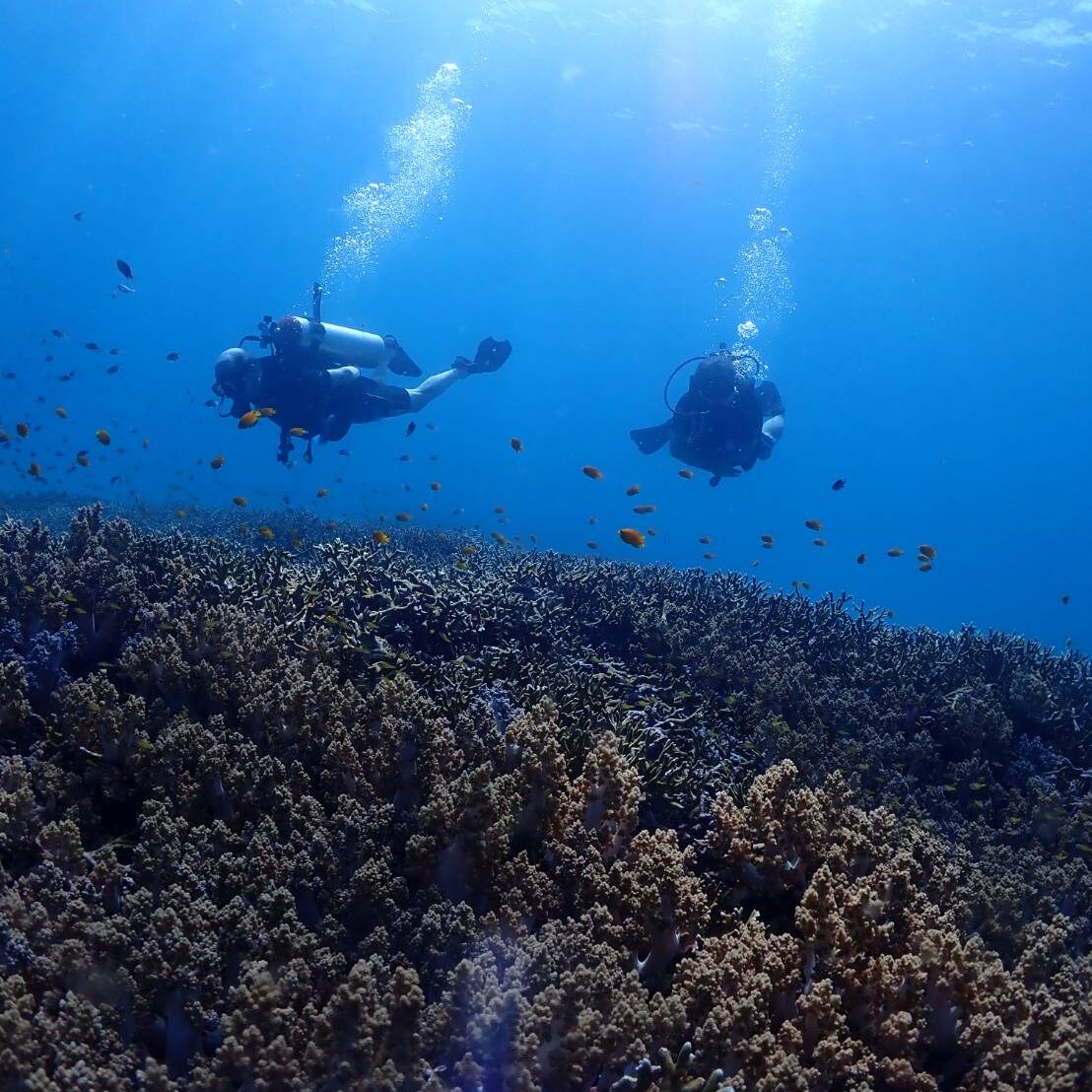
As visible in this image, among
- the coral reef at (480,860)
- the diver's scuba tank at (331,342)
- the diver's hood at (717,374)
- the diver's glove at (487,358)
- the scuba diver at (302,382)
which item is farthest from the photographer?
the diver's glove at (487,358)

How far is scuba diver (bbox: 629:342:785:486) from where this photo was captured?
14.1 metres

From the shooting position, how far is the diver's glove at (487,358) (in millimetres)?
21172

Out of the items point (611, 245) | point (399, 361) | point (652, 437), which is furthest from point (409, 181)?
point (652, 437)

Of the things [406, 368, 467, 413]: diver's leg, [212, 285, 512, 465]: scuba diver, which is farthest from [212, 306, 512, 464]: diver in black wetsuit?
[406, 368, 467, 413]: diver's leg

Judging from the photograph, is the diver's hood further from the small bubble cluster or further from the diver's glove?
the small bubble cluster

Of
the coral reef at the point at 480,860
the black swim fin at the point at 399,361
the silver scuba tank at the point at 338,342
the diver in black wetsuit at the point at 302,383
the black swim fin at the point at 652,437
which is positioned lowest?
the coral reef at the point at 480,860

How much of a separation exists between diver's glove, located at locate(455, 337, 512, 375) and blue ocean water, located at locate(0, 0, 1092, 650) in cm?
395

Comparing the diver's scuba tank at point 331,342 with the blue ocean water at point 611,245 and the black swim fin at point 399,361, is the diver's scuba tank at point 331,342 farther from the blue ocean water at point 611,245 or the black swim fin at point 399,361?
the blue ocean water at point 611,245

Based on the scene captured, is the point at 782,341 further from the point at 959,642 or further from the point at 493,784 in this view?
the point at 493,784

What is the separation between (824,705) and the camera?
6.18 meters

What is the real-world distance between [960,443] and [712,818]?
13048 cm

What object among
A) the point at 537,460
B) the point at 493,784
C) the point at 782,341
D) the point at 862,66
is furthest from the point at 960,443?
the point at 493,784

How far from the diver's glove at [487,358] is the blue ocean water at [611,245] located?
395cm

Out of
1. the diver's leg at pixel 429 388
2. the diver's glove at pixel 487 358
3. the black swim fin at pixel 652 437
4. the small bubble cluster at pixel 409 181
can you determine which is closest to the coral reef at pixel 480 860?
the black swim fin at pixel 652 437
